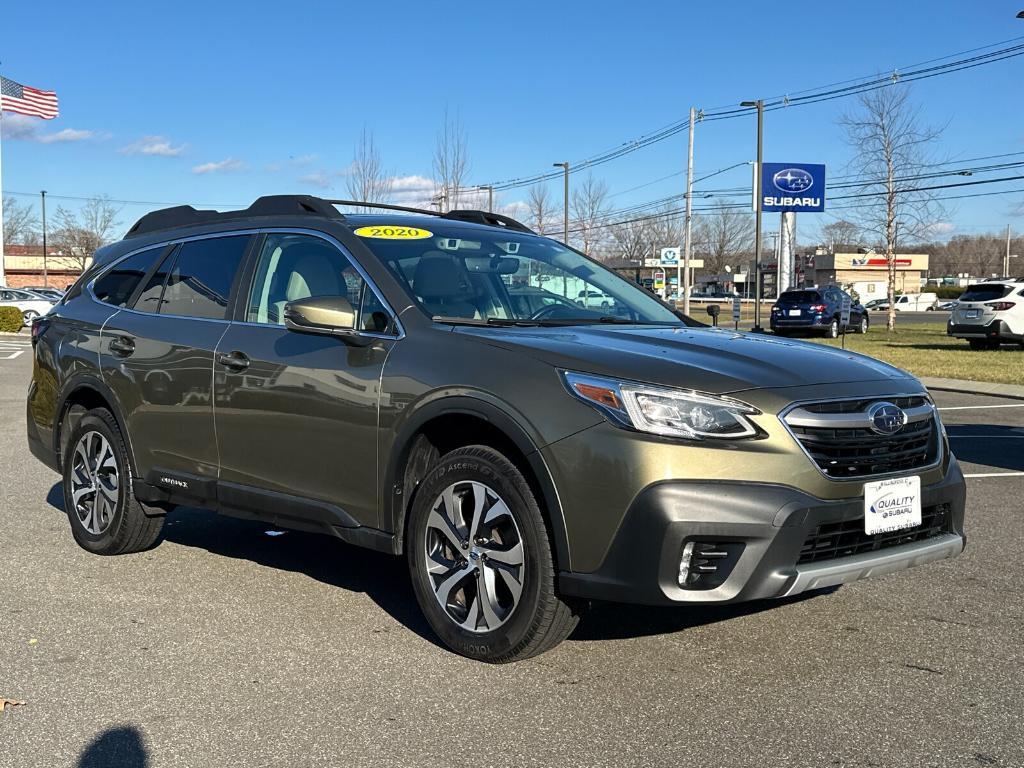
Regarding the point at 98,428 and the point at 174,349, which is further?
the point at 98,428

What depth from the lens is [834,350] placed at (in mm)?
4738

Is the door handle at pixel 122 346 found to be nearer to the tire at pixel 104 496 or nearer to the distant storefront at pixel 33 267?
the tire at pixel 104 496

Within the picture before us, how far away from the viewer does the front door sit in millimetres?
4609

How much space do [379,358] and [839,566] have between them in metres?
2.00

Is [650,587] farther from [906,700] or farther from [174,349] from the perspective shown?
[174,349]

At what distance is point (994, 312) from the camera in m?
25.4

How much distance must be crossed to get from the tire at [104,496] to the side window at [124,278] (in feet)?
2.23

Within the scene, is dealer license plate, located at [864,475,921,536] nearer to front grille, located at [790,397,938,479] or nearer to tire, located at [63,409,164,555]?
front grille, located at [790,397,938,479]

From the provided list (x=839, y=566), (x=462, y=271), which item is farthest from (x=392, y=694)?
(x=462, y=271)

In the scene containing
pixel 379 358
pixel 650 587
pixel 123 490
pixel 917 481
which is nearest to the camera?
pixel 650 587

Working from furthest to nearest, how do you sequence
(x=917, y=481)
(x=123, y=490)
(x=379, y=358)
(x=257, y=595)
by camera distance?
1. (x=123, y=490)
2. (x=257, y=595)
3. (x=379, y=358)
4. (x=917, y=481)

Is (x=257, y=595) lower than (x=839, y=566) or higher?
lower

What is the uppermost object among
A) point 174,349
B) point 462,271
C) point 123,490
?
point 462,271

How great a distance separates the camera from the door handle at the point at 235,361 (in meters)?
5.09
